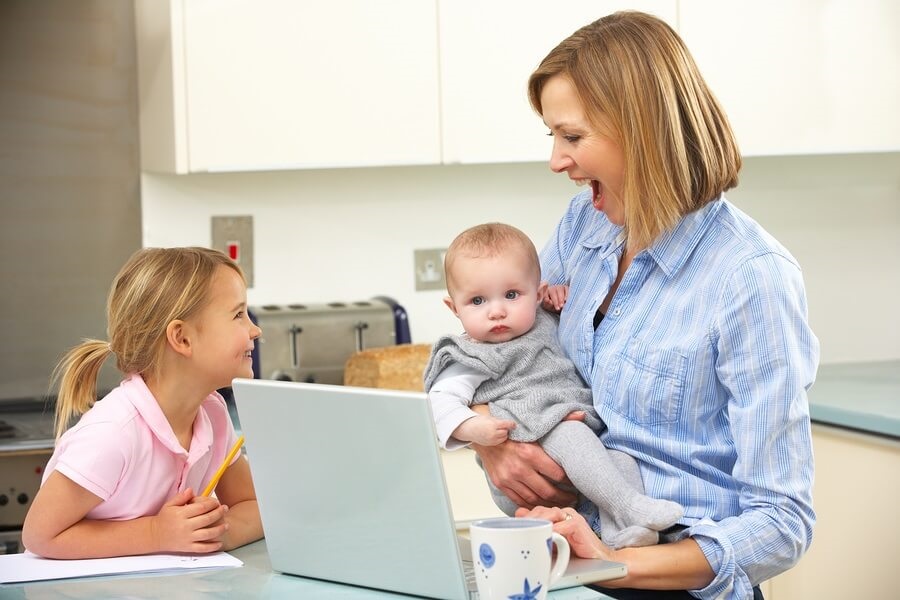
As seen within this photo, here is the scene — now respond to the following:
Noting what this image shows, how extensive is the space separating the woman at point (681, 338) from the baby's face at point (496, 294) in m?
0.10

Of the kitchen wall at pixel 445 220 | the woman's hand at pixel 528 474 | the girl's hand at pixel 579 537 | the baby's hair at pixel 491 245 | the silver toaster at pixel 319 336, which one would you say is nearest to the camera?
the girl's hand at pixel 579 537

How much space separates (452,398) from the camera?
1531mm

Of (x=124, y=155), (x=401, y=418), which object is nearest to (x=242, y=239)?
(x=124, y=155)

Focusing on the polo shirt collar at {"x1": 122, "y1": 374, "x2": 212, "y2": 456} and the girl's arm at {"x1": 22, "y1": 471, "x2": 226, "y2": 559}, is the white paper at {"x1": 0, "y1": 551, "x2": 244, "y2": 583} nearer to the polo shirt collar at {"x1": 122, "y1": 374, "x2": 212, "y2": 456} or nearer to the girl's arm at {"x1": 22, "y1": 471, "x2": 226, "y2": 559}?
the girl's arm at {"x1": 22, "y1": 471, "x2": 226, "y2": 559}

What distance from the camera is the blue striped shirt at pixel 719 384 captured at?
4.30 feet

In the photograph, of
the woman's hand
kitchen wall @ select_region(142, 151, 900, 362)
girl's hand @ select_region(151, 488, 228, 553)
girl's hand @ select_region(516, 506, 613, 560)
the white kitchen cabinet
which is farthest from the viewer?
kitchen wall @ select_region(142, 151, 900, 362)

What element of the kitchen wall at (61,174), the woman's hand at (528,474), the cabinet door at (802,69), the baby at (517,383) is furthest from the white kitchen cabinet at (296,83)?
the woman's hand at (528,474)

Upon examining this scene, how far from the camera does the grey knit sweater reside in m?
1.49

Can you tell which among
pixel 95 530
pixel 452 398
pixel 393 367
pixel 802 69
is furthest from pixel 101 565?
pixel 802 69

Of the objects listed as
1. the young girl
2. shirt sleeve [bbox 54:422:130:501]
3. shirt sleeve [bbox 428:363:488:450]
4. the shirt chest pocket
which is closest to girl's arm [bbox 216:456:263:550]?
the young girl

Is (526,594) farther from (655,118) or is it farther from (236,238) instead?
(236,238)

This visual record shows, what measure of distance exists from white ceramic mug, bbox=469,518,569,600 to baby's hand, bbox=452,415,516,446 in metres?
0.39

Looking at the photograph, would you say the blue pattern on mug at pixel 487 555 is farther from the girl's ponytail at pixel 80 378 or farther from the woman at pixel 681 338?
the girl's ponytail at pixel 80 378

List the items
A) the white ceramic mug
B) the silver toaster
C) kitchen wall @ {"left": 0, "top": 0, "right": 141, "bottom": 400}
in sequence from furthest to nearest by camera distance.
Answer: kitchen wall @ {"left": 0, "top": 0, "right": 141, "bottom": 400} < the silver toaster < the white ceramic mug
